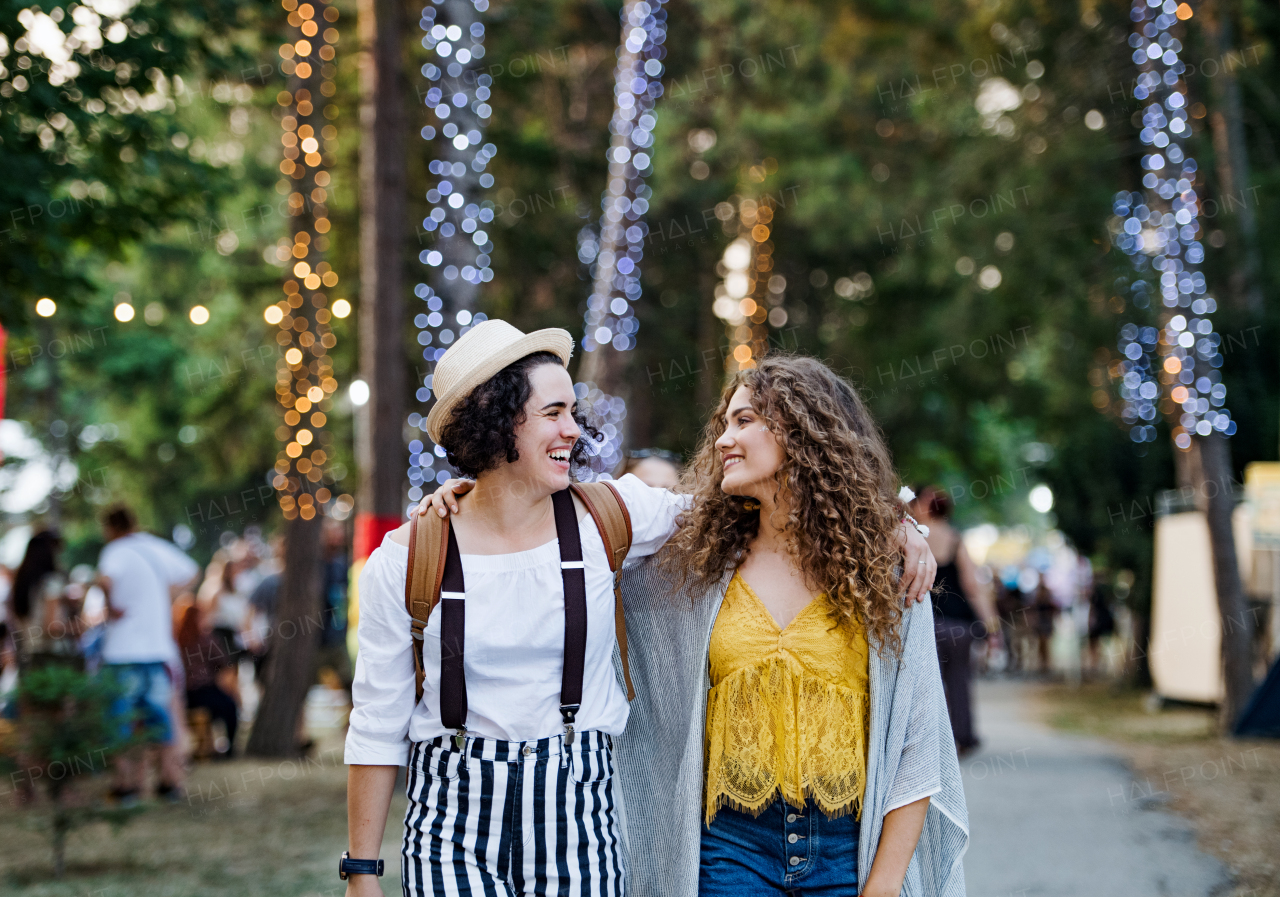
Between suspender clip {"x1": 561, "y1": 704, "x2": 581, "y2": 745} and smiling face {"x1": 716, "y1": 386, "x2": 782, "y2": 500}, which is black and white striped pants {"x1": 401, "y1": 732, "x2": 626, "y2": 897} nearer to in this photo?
suspender clip {"x1": 561, "y1": 704, "x2": 581, "y2": 745}

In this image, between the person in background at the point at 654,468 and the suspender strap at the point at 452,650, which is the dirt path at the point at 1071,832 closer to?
the person in background at the point at 654,468

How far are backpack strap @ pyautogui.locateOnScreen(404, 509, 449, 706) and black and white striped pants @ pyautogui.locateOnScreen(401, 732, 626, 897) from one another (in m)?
0.21

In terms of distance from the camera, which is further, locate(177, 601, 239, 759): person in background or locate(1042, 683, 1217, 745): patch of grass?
locate(1042, 683, 1217, 745): patch of grass

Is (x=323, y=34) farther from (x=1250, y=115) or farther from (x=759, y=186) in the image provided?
(x=1250, y=115)

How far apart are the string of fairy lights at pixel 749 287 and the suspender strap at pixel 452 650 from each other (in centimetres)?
1766

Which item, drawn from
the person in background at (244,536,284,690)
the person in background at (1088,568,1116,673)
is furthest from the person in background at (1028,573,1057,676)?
the person in background at (244,536,284,690)

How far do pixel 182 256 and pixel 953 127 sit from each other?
1493 centimetres

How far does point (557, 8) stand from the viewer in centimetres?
1791

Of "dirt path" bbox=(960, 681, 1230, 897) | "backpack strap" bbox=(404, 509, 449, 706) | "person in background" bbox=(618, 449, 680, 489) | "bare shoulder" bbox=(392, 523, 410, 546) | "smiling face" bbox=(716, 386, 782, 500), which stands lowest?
"dirt path" bbox=(960, 681, 1230, 897)

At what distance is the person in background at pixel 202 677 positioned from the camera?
39.3 ft

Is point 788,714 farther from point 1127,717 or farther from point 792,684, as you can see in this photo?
point 1127,717

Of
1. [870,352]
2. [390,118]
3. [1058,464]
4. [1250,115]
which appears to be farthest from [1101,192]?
[390,118]

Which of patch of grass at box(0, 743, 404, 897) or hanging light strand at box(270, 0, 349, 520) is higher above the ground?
hanging light strand at box(270, 0, 349, 520)

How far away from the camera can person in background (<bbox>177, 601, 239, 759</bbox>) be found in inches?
471
